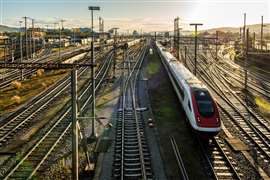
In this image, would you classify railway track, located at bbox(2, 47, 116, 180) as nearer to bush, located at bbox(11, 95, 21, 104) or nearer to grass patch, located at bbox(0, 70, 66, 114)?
grass patch, located at bbox(0, 70, 66, 114)

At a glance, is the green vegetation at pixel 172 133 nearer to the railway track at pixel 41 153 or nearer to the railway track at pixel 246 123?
the railway track at pixel 246 123

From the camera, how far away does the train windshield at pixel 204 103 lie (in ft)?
62.3

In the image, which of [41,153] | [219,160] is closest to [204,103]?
[219,160]

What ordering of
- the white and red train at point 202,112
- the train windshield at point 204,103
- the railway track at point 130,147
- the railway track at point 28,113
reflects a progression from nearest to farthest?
1. the railway track at point 130,147
2. the white and red train at point 202,112
3. the train windshield at point 204,103
4. the railway track at point 28,113

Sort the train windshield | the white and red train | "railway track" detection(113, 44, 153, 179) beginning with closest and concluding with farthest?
1. "railway track" detection(113, 44, 153, 179)
2. the white and red train
3. the train windshield

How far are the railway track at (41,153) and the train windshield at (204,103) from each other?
8.26m

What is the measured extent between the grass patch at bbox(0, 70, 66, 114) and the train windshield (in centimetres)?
1574

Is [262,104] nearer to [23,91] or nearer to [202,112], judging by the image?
[202,112]

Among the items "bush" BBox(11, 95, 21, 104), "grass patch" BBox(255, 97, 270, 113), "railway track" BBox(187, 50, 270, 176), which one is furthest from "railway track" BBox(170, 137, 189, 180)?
"bush" BBox(11, 95, 21, 104)

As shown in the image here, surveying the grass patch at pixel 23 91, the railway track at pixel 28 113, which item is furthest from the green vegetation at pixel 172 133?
the grass patch at pixel 23 91

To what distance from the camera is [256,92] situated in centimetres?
3684

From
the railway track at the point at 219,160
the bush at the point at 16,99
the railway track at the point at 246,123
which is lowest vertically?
the railway track at the point at 219,160

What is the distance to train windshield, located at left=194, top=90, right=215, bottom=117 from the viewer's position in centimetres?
1898

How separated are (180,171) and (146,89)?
71.6 ft
